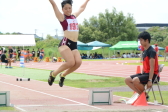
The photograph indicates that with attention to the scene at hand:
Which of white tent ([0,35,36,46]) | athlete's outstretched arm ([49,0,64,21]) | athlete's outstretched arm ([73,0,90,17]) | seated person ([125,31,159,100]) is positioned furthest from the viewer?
white tent ([0,35,36,46])

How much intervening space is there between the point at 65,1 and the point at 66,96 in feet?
14.9

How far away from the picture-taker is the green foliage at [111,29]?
82812 millimetres

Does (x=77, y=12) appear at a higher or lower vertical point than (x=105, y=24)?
lower

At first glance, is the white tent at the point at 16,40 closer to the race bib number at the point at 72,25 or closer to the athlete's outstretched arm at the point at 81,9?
the athlete's outstretched arm at the point at 81,9

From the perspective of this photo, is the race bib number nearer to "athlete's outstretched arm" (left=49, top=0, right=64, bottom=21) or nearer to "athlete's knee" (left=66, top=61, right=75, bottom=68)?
"athlete's outstretched arm" (left=49, top=0, right=64, bottom=21)

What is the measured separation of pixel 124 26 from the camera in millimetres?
83688

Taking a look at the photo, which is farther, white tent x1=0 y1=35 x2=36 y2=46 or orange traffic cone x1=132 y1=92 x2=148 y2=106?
white tent x1=0 y1=35 x2=36 y2=46

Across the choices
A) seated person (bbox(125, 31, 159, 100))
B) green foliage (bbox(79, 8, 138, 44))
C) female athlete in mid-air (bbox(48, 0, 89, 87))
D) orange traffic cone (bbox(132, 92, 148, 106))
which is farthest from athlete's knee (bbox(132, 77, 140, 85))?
green foliage (bbox(79, 8, 138, 44))

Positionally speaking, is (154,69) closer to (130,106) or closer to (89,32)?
(130,106)

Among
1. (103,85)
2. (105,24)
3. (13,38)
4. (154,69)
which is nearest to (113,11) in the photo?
(105,24)

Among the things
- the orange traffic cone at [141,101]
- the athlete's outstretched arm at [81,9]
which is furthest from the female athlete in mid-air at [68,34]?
the orange traffic cone at [141,101]

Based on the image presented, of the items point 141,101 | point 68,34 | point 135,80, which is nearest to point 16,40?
point 135,80

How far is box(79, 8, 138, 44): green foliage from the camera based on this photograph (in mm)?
82812

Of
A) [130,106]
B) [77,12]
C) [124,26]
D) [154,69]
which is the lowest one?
[130,106]
